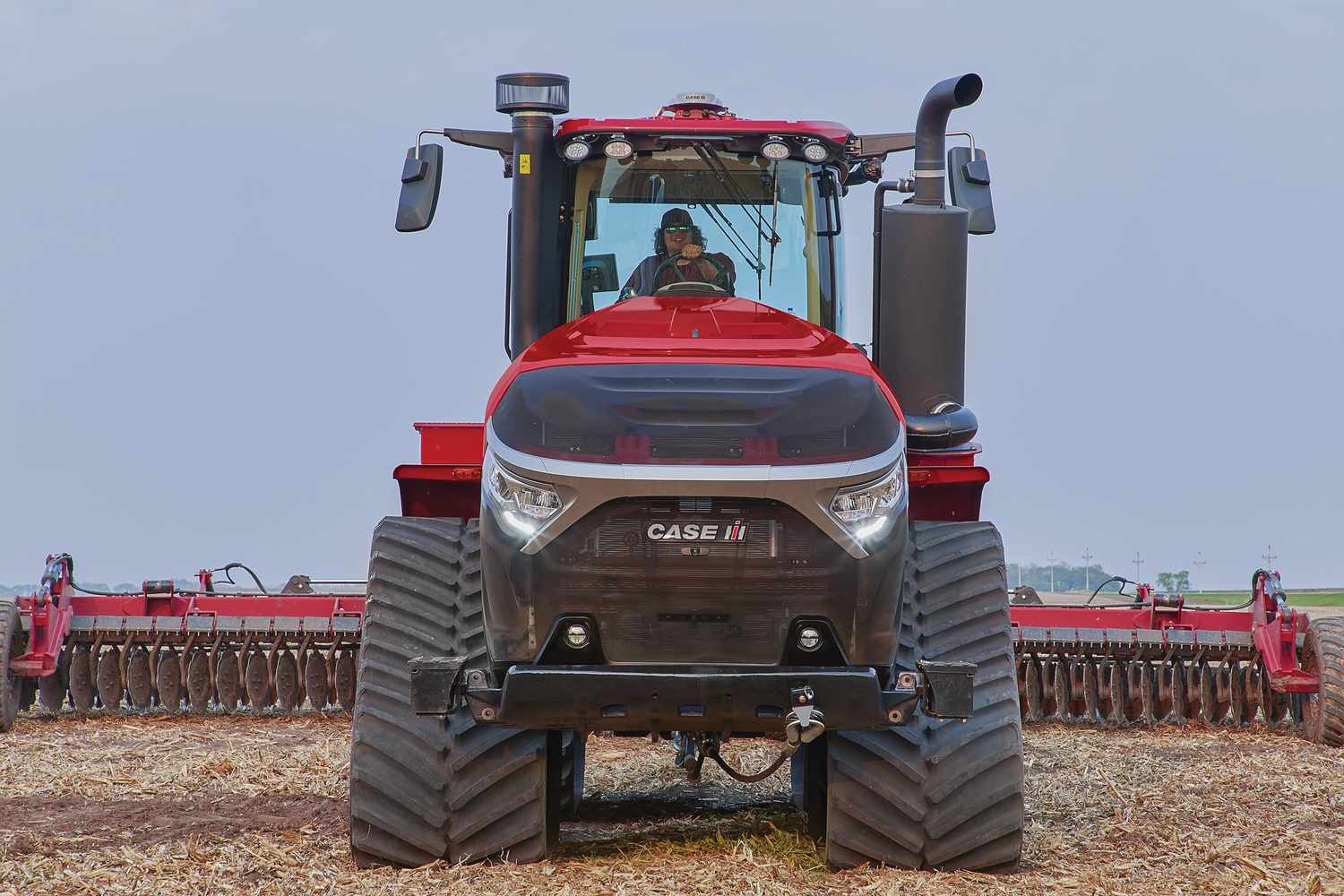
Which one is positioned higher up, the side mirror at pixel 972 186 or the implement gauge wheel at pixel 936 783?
the side mirror at pixel 972 186

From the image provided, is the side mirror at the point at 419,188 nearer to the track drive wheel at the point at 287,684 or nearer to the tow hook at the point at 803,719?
the tow hook at the point at 803,719

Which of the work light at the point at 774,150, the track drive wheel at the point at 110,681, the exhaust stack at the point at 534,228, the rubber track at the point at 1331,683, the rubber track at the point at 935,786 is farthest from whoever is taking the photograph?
the track drive wheel at the point at 110,681

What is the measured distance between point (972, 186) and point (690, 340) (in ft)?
4.95

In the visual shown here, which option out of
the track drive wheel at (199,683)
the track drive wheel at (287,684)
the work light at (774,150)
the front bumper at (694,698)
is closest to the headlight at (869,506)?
the front bumper at (694,698)

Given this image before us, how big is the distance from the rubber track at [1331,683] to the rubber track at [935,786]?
5.70 m

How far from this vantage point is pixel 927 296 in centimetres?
588

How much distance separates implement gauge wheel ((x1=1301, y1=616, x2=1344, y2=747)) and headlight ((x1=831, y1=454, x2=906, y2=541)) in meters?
6.47

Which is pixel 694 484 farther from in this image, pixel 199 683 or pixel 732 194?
pixel 199 683

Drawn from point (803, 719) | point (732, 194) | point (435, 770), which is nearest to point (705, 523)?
point (803, 719)

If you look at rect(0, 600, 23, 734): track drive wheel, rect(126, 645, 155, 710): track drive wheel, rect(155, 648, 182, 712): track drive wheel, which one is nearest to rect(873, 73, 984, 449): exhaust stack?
rect(0, 600, 23, 734): track drive wheel

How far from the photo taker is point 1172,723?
1205 centimetres

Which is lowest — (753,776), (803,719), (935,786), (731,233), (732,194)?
(753,776)

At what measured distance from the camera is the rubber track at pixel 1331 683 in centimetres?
1070

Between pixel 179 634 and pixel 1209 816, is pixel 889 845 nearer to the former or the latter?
pixel 1209 816
